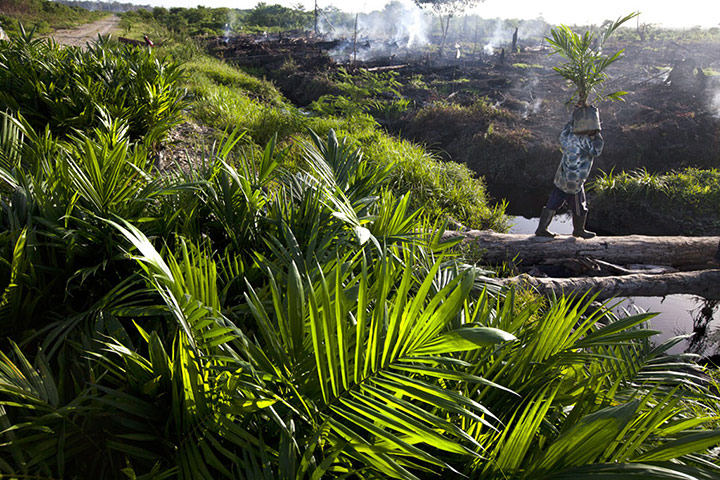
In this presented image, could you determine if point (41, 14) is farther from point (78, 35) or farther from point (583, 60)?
point (583, 60)

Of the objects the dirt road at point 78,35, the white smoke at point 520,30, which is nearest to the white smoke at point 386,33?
the white smoke at point 520,30

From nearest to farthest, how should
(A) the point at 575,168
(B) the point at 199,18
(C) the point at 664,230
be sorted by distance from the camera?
(A) the point at 575,168 < (C) the point at 664,230 < (B) the point at 199,18

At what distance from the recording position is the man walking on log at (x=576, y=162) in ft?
14.4

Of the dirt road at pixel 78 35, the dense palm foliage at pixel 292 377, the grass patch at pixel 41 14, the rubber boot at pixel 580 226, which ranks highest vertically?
the grass patch at pixel 41 14

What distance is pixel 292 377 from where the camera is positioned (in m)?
0.98

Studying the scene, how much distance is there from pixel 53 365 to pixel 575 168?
4910 mm

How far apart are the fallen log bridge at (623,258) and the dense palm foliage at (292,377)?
2.43 metres

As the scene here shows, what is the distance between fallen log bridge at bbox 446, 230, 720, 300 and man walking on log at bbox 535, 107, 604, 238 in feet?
1.02

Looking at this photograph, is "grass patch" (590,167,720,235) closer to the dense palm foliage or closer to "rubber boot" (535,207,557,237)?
"rubber boot" (535,207,557,237)

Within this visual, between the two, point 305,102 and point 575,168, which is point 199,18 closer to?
point 305,102

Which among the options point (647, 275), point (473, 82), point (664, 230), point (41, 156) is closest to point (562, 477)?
point (41, 156)

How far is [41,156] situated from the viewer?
2242 mm

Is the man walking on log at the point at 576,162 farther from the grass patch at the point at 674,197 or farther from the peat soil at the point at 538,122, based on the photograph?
the grass patch at the point at 674,197

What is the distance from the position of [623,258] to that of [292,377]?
4.75 meters
